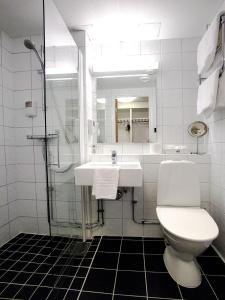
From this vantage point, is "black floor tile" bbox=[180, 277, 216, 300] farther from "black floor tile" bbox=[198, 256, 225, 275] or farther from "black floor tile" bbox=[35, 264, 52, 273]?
"black floor tile" bbox=[35, 264, 52, 273]

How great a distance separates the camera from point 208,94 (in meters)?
1.65

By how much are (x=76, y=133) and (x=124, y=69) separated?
3.15ft

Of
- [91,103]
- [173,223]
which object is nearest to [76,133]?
[91,103]

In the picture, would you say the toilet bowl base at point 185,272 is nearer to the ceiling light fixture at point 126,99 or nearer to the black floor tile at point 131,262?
the black floor tile at point 131,262

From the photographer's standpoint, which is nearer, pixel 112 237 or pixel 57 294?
pixel 57 294

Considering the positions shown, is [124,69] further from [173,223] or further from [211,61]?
[173,223]

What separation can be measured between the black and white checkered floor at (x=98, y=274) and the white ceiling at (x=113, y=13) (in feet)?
6.42

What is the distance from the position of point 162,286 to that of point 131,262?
36 cm

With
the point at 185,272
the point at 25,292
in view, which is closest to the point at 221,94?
the point at 185,272

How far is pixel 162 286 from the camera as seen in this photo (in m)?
1.43

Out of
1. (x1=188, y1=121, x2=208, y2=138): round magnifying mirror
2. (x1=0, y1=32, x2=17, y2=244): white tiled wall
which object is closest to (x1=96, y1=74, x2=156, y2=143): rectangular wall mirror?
(x1=188, y1=121, x2=208, y2=138): round magnifying mirror

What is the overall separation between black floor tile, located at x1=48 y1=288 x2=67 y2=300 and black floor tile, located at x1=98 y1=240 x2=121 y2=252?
0.62 m

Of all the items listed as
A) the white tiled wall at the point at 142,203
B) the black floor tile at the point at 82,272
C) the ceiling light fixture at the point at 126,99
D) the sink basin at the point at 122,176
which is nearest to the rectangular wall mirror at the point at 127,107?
the ceiling light fixture at the point at 126,99

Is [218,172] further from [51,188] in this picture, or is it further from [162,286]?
[51,188]
